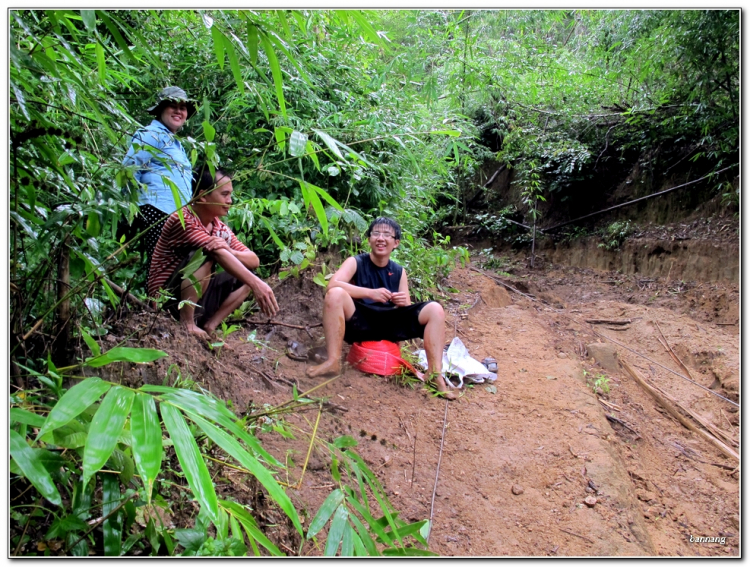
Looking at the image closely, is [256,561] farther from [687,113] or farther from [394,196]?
[687,113]

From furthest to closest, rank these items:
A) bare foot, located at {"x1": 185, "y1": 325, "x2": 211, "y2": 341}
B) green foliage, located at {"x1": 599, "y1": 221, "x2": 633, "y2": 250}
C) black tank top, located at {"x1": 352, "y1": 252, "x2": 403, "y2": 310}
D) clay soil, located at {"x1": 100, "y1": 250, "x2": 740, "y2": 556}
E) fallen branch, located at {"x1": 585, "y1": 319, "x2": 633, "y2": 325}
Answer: green foliage, located at {"x1": 599, "y1": 221, "x2": 633, "y2": 250} → fallen branch, located at {"x1": 585, "y1": 319, "x2": 633, "y2": 325} → black tank top, located at {"x1": 352, "y1": 252, "x2": 403, "y2": 310} → bare foot, located at {"x1": 185, "y1": 325, "x2": 211, "y2": 341} → clay soil, located at {"x1": 100, "y1": 250, "x2": 740, "y2": 556}

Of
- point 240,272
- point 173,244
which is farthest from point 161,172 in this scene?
point 240,272

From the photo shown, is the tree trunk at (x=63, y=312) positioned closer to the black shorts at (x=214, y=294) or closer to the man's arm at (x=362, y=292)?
the black shorts at (x=214, y=294)

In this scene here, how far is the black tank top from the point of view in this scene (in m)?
3.34

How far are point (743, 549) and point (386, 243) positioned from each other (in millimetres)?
2267

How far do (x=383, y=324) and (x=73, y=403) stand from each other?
2.43 meters

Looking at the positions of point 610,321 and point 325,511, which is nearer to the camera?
point 325,511

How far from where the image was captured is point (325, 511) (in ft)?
4.15

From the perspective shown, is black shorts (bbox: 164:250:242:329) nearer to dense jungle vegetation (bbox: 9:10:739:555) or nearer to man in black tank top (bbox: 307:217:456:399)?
dense jungle vegetation (bbox: 9:10:739:555)

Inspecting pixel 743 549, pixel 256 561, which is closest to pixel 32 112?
pixel 256 561

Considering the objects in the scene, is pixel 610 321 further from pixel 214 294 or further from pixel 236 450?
pixel 236 450

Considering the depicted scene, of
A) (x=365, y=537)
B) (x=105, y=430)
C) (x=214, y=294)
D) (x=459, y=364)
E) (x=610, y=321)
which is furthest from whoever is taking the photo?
(x=610, y=321)

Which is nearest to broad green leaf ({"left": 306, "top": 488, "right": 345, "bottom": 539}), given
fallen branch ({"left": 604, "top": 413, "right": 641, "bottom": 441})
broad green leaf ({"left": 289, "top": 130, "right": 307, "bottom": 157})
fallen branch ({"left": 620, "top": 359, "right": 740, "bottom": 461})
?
broad green leaf ({"left": 289, "top": 130, "right": 307, "bottom": 157})

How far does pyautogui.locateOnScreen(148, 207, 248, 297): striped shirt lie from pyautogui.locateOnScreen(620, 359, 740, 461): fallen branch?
125 inches
